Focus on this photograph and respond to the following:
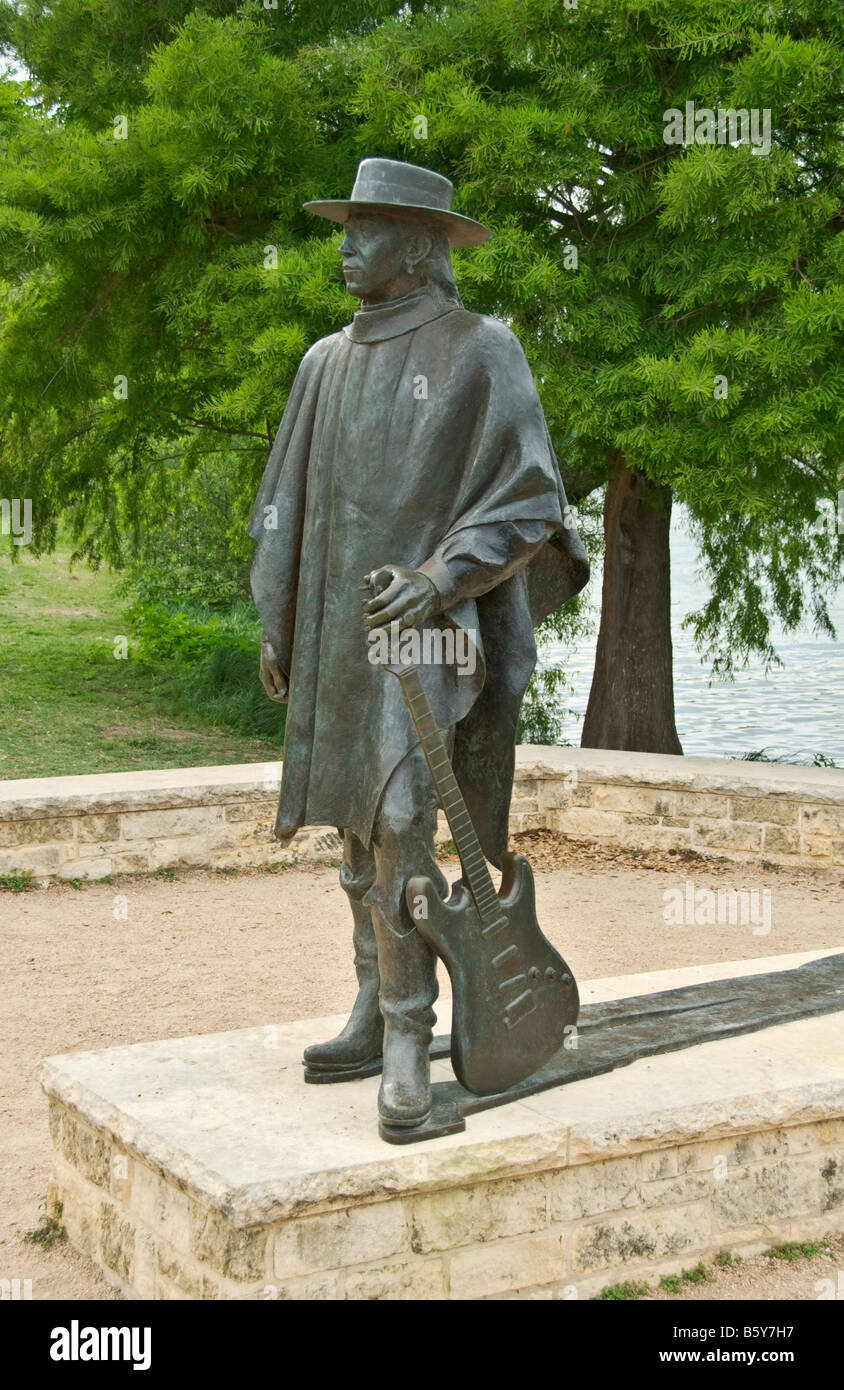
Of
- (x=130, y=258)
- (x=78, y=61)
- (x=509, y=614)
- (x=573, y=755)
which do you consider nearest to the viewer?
(x=509, y=614)

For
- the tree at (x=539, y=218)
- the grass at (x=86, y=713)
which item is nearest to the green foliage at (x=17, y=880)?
the grass at (x=86, y=713)

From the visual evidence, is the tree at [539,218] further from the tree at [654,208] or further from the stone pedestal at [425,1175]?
the stone pedestal at [425,1175]

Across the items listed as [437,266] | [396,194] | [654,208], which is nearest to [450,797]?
[437,266]

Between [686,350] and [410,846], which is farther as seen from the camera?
[686,350]

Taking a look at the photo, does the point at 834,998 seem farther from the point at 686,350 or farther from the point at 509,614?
the point at 686,350

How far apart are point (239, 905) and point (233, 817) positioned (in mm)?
719

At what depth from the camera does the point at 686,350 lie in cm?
815

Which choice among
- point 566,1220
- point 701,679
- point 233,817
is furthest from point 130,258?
point 701,679

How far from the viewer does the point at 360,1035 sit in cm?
385

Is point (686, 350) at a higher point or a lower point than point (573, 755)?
higher

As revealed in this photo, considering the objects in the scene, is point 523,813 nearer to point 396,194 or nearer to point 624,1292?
point 624,1292

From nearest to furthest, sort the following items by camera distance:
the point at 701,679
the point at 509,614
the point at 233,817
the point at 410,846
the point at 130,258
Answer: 1. the point at 410,846
2. the point at 509,614
3. the point at 233,817
4. the point at 130,258
5. the point at 701,679

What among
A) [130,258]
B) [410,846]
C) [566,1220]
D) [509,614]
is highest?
[130,258]

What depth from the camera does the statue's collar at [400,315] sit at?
359 centimetres
